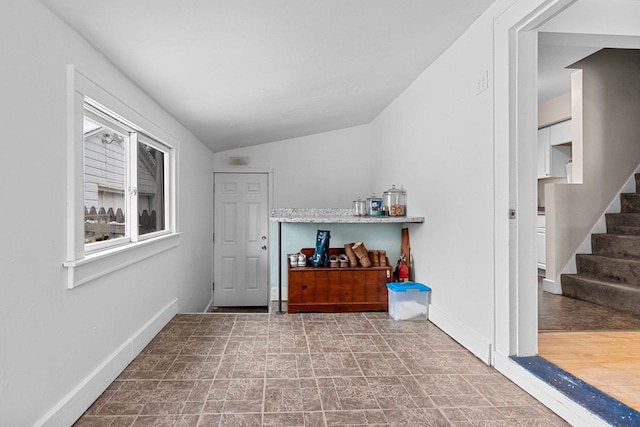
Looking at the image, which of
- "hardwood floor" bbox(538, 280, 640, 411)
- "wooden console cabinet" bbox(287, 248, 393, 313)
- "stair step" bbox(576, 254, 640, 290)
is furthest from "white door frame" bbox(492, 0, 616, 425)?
"stair step" bbox(576, 254, 640, 290)

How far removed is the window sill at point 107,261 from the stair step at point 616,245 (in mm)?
4542

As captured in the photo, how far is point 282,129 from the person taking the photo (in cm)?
505

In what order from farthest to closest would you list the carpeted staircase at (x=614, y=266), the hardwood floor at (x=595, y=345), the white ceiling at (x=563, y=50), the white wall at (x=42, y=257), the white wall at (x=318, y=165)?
the white wall at (x=318, y=165) < the carpeted staircase at (x=614, y=266) < the white ceiling at (x=563, y=50) < the hardwood floor at (x=595, y=345) < the white wall at (x=42, y=257)

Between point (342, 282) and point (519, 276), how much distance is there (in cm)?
193

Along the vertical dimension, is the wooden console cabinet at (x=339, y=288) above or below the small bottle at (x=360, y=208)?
below

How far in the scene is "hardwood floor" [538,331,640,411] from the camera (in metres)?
2.02

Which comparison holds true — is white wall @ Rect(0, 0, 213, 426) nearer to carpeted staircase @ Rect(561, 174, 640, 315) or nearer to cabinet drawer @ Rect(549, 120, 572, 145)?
carpeted staircase @ Rect(561, 174, 640, 315)

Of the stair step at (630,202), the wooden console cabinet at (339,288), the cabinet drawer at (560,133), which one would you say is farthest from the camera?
the cabinet drawer at (560,133)

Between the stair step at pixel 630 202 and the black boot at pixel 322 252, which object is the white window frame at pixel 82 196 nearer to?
the black boot at pixel 322 252

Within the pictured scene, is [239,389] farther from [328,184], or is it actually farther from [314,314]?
[328,184]

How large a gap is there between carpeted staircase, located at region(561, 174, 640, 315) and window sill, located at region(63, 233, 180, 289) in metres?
4.18

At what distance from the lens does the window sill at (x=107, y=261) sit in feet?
6.42

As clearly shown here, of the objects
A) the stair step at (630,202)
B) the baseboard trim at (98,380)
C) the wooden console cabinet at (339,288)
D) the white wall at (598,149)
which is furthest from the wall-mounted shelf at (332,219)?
the stair step at (630,202)

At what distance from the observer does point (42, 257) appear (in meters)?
1.73
